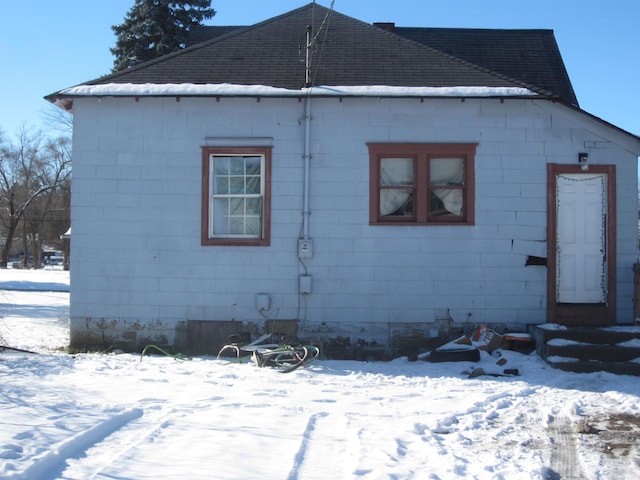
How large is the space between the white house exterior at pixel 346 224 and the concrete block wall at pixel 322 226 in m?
0.02

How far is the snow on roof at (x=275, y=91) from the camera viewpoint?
9.77 metres

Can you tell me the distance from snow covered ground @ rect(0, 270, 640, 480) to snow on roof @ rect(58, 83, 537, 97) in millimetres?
4145

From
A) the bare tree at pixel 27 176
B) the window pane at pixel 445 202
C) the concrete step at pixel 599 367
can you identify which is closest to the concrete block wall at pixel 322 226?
the window pane at pixel 445 202

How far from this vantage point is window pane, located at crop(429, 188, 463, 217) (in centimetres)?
1009

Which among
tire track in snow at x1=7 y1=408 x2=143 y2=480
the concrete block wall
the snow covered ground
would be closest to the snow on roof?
the concrete block wall

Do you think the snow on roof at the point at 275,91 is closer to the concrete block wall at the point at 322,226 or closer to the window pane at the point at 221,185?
the concrete block wall at the point at 322,226

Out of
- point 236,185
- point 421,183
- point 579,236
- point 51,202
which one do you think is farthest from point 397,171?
point 51,202

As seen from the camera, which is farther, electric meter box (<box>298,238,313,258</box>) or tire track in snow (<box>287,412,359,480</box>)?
electric meter box (<box>298,238,313,258</box>)

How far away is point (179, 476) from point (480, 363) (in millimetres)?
5805

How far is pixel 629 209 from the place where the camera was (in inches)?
391

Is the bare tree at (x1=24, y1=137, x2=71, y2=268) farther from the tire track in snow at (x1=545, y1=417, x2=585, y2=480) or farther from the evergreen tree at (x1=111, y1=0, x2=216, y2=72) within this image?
the tire track in snow at (x1=545, y1=417, x2=585, y2=480)

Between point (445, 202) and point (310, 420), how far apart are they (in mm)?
5182

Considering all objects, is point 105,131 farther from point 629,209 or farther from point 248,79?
point 629,209

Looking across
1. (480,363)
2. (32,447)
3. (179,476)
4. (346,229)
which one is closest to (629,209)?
(480,363)
